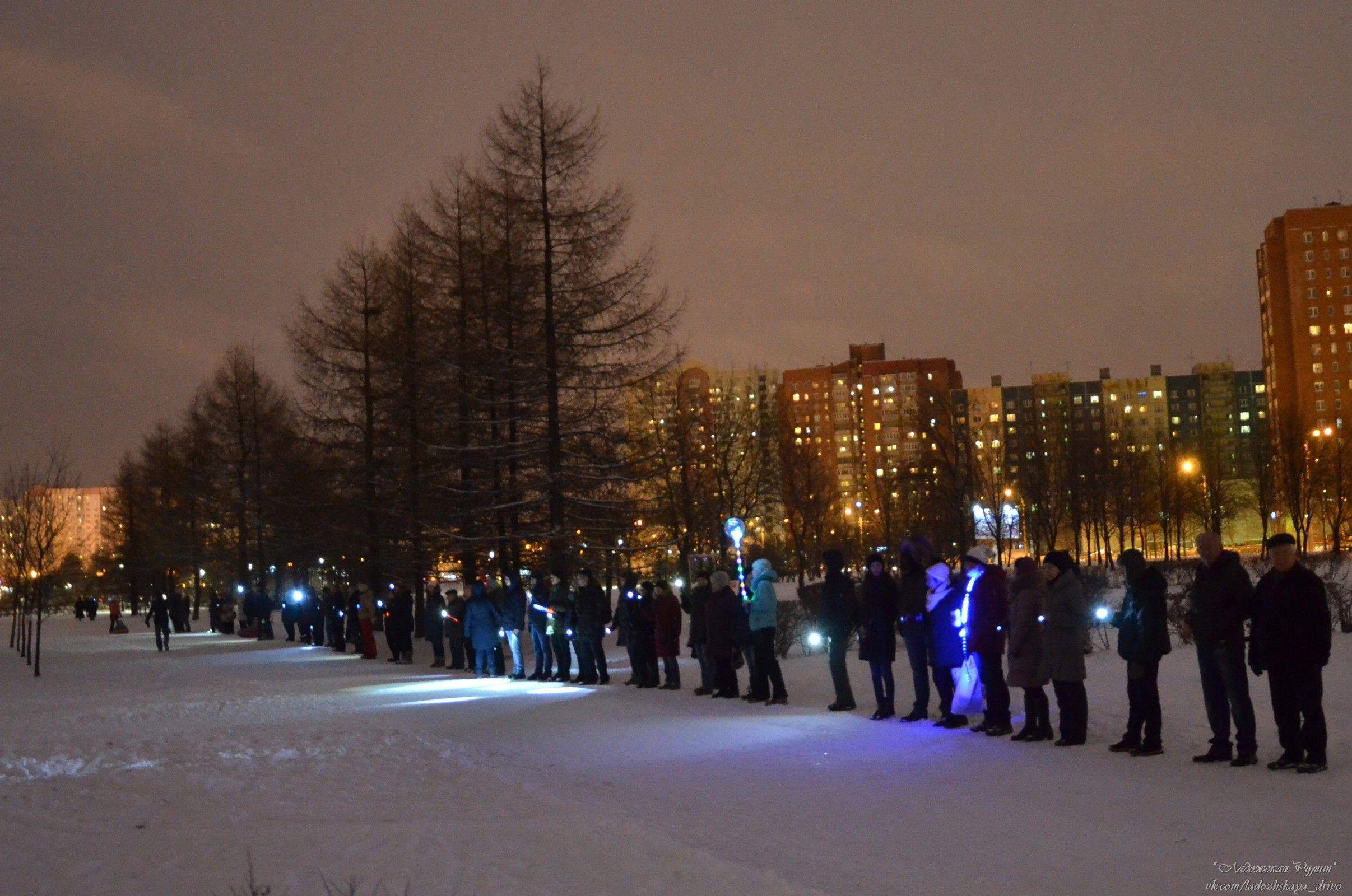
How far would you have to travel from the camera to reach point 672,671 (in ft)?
65.0

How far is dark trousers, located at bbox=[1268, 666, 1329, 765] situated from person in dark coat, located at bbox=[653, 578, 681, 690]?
1052cm

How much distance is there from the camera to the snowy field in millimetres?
7406

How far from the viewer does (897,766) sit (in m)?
11.1

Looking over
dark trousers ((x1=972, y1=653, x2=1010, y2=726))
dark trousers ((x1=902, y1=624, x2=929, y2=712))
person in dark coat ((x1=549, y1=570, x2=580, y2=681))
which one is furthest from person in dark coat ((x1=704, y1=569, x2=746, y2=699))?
dark trousers ((x1=972, y1=653, x2=1010, y2=726))

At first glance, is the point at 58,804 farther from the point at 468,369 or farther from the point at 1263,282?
the point at 1263,282

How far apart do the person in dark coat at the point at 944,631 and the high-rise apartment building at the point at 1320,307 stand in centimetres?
14448

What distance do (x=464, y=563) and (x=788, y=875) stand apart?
Answer: 97.0ft

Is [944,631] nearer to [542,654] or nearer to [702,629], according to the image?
[702,629]

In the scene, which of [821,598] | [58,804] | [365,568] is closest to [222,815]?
[58,804]

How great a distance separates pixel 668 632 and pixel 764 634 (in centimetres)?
301

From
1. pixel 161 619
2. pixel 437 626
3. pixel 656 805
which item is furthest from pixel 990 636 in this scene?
pixel 161 619

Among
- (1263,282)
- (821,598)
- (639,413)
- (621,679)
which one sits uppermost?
(1263,282)

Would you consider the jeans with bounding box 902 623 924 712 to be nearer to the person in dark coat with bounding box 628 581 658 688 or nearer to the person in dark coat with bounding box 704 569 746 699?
the person in dark coat with bounding box 704 569 746 699

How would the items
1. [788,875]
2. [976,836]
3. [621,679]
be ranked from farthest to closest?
[621,679] → [976,836] → [788,875]
